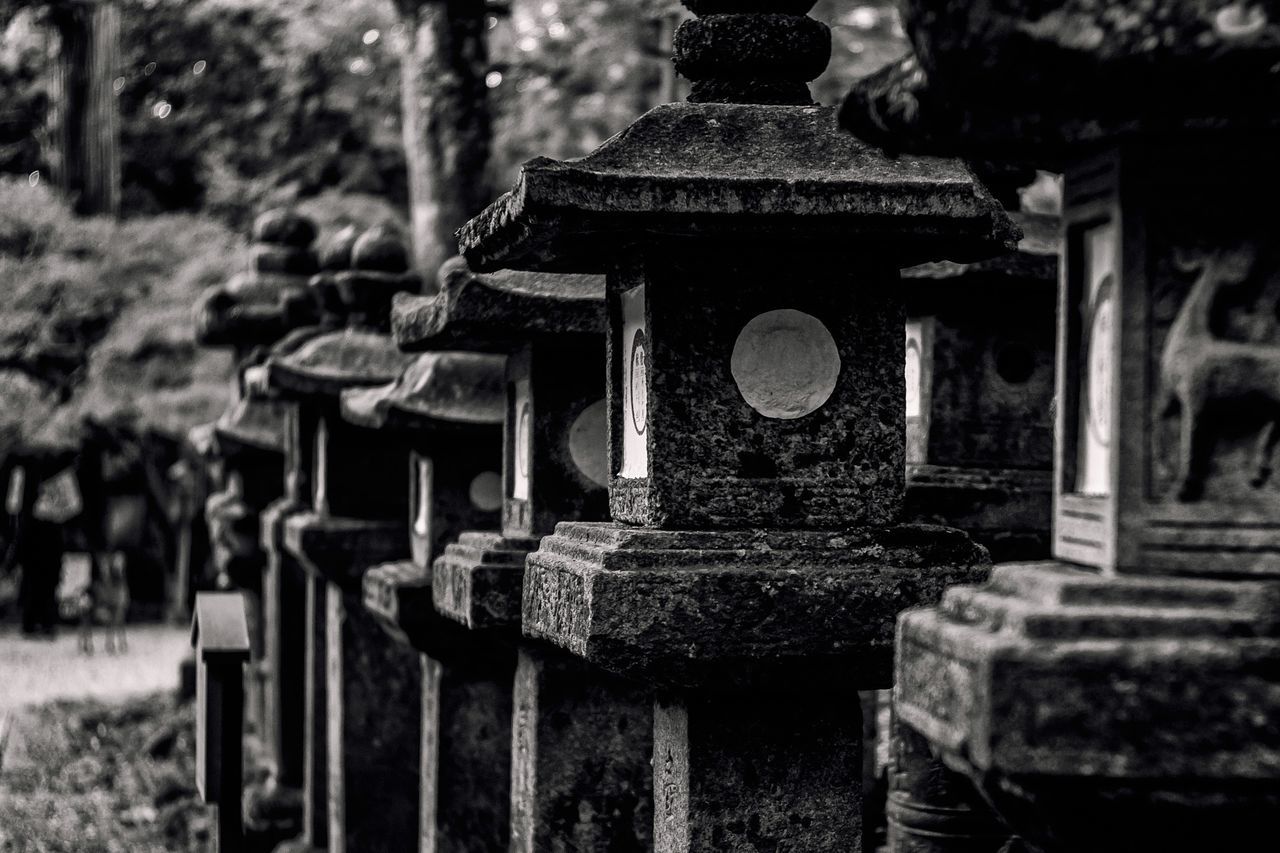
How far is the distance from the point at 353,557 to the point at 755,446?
4.23 m

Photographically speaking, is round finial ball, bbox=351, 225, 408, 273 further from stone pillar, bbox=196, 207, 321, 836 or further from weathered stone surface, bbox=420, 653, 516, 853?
weathered stone surface, bbox=420, 653, 516, 853

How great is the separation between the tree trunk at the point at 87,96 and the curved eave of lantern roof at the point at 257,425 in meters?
8.39

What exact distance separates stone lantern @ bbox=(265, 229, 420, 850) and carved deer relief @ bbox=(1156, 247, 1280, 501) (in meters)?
5.77

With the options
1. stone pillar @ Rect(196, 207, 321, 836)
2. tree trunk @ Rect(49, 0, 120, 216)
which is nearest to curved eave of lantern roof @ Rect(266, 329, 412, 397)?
stone pillar @ Rect(196, 207, 321, 836)

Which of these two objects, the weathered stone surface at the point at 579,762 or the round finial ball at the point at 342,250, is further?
the round finial ball at the point at 342,250

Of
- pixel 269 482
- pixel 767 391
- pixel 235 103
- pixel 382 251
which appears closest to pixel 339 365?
pixel 382 251

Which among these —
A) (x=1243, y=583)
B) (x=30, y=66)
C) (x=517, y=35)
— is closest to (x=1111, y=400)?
(x=1243, y=583)

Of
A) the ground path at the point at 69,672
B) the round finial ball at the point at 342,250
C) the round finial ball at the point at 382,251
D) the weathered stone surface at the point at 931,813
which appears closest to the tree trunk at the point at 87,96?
the ground path at the point at 69,672

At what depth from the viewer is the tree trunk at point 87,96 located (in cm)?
1934

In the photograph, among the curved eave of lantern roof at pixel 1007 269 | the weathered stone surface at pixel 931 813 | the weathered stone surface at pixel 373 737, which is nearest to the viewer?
the curved eave of lantern roof at pixel 1007 269

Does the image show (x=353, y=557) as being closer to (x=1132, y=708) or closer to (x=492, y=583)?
(x=492, y=583)

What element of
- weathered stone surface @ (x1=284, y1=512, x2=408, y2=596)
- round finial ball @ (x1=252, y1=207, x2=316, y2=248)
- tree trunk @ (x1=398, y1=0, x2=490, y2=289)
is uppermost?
tree trunk @ (x1=398, y1=0, x2=490, y2=289)

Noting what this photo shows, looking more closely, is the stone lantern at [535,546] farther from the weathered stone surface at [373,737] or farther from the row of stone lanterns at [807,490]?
the weathered stone surface at [373,737]

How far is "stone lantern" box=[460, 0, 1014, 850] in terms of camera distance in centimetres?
414
